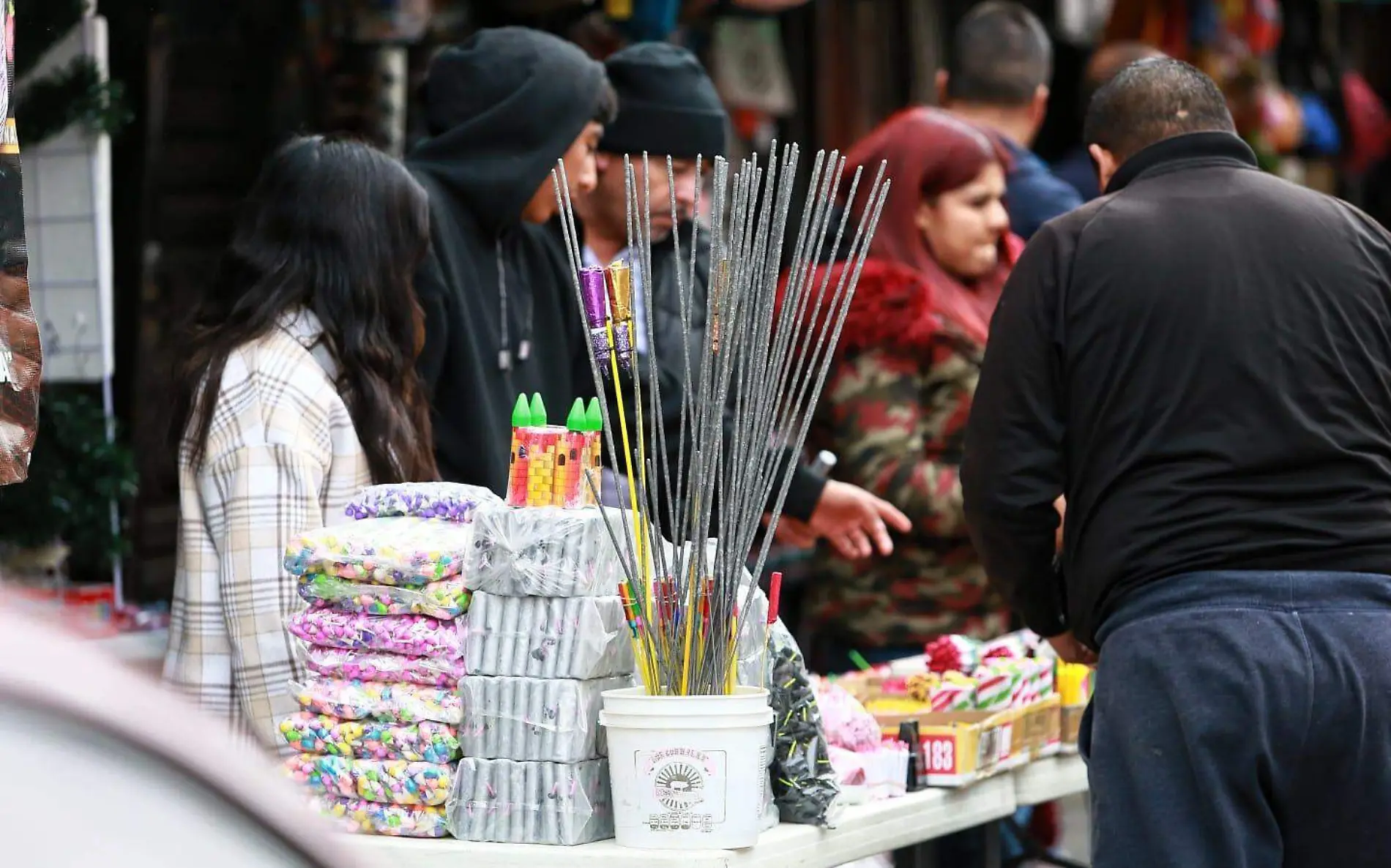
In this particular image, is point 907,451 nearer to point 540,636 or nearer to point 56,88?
point 540,636

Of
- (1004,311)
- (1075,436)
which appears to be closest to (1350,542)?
(1075,436)

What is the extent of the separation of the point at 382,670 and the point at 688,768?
42 cm

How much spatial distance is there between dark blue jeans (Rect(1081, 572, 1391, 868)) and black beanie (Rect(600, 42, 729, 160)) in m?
1.77

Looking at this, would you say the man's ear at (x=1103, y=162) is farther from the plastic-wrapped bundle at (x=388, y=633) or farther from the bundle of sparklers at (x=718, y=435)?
the plastic-wrapped bundle at (x=388, y=633)

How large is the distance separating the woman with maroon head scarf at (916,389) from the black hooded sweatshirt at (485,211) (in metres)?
0.68

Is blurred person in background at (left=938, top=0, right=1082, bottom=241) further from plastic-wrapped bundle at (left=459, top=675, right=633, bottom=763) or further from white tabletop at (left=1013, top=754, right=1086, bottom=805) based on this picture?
plastic-wrapped bundle at (left=459, top=675, right=633, bottom=763)

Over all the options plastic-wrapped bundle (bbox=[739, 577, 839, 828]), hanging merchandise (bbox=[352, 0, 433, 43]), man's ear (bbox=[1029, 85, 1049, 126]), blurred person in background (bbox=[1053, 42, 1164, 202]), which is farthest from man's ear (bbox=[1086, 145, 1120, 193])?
hanging merchandise (bbox=[352, 0, 433, 43])

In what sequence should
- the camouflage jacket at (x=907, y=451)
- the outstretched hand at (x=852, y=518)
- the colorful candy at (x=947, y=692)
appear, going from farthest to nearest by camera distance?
the camouflage jacket at (x=907, y=451), the outstretched hand at (x=852, y=518), the colorful candy at (x=947, y=692)

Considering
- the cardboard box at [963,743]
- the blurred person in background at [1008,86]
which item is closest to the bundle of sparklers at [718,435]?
the cardboard box at [963,743]

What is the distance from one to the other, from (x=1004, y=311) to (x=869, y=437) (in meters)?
0.87

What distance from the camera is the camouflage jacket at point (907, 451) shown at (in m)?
3.72

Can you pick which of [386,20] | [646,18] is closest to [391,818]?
[386,20]

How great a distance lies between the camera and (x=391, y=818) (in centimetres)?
231

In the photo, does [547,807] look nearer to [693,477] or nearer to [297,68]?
[693,477]
